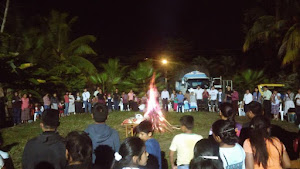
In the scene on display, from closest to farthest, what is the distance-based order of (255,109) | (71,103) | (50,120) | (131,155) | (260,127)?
(131,155) → (50,120) → (260,127) → (255,109) → (71,103)

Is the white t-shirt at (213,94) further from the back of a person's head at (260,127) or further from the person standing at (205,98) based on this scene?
the back of a person's head at (260,127)

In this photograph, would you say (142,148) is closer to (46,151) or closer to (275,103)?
(46,151)

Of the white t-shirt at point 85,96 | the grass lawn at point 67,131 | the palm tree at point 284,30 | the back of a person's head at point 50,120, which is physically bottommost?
the grass lawn at point 67,131

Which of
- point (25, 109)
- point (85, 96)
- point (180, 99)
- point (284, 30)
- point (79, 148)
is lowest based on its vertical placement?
point (25, 109)

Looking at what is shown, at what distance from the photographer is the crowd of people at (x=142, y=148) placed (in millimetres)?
3234

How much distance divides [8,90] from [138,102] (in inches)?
368

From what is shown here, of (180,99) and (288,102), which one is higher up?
(180,99)

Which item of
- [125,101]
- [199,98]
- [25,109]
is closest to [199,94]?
[199,98]

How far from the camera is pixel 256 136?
12.6 feet

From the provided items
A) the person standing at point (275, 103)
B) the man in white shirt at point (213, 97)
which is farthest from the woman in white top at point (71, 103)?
the person standing at point (275, 103)

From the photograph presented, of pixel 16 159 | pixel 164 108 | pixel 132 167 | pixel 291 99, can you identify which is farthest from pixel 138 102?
pixel 132 167

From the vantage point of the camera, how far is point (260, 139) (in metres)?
3.78

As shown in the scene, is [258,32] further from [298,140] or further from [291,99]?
[298,140]

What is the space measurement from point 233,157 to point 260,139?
44 cm
